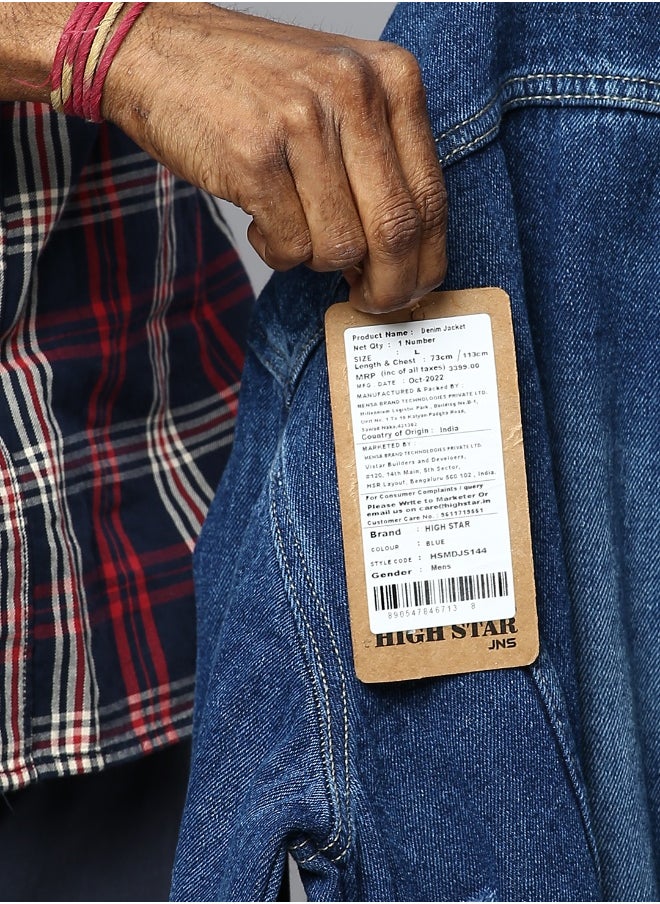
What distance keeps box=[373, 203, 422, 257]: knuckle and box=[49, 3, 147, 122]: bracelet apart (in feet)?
0.58

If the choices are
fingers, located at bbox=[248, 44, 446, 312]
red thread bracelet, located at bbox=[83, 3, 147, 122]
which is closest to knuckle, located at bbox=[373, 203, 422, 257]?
fingers, located at bbox=[248, 44, 446, 312]

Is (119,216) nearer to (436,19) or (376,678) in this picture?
(436,19)

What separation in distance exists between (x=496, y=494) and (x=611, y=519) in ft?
0.40

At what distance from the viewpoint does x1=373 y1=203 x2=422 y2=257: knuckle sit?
0.50 meters

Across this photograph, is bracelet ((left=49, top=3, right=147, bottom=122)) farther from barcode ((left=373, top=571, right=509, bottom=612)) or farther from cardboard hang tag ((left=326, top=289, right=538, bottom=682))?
barcode ((left=373, top=571, right=509, bottom=612))

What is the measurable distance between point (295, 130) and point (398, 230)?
0.07 metres

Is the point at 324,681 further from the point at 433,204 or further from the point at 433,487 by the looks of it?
the point at 433,204

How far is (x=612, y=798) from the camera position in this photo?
0.65m

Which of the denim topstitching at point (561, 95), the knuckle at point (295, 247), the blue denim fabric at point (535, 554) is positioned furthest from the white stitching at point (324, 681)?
the denim topstitching at point (561, 95)

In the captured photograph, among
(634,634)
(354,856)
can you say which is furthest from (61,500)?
(634,634)

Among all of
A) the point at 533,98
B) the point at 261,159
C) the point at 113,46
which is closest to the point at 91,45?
the point at 113,46

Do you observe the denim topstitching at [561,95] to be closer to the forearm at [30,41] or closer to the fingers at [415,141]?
the fingers at [415,141]

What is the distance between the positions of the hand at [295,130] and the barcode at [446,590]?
7.1 inches

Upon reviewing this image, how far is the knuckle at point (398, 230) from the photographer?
0.50 metres
